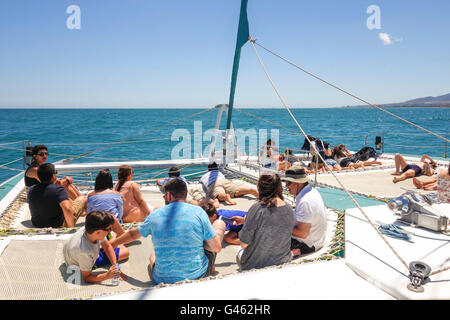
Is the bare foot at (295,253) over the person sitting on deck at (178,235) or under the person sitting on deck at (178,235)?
under

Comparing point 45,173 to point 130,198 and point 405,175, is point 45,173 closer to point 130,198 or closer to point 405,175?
point 130,198

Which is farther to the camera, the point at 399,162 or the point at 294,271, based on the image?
the point at 399,162

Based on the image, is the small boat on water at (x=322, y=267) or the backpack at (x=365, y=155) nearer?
the small boat on water at (x=322, y=267)

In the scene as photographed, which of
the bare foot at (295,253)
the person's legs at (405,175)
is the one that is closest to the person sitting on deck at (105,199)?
the bare foot at (295,253)

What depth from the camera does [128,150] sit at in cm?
2212

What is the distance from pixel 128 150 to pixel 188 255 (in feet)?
68.9

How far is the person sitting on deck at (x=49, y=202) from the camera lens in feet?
11.4

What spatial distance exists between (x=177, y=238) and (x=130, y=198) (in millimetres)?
1958

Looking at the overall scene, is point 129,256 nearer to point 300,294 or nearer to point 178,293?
point 178,293

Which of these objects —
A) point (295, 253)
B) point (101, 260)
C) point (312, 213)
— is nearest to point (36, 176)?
point (101, 260)

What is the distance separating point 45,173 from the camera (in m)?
3.42

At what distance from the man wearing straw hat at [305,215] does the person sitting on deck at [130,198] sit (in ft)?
6.56

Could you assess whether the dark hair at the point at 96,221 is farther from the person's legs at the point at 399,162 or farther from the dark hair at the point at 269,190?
the person's legs at the point at 399,162
